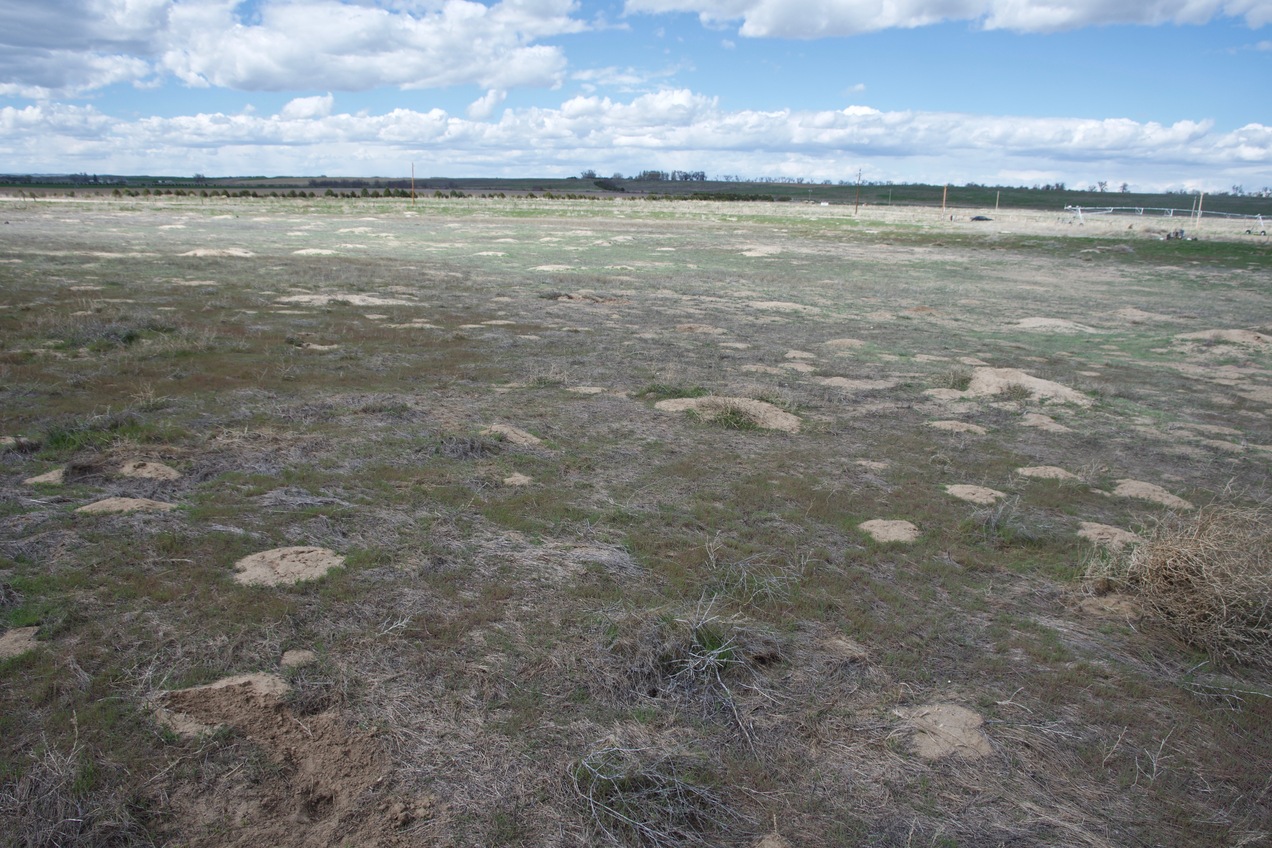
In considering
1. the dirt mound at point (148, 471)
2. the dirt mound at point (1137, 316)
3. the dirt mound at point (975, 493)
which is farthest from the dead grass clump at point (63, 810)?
the dirt mound at point (1137, 316)

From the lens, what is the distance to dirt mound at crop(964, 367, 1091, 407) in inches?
370

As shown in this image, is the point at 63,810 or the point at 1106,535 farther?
the point at 1106,535

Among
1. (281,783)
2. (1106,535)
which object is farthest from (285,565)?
(1106,535)

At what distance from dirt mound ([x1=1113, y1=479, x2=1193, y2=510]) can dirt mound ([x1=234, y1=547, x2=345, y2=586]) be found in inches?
239

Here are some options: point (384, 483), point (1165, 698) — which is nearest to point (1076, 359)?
point (1165, 698)

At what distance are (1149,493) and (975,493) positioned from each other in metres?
1.51

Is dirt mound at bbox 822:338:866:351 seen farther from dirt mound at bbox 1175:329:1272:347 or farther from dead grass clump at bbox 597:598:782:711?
dead grass clump at bbox 597:598:782:711

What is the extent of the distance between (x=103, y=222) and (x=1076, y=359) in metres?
39.0

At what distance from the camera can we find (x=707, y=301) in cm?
1695

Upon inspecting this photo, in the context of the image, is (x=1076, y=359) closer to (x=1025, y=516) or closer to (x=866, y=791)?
(x=1025, y=516)

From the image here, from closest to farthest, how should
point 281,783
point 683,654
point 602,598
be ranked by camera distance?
Answer: point 281,783 → point 683,654 → point 602,598

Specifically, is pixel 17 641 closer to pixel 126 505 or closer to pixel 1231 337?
pixel 126 505

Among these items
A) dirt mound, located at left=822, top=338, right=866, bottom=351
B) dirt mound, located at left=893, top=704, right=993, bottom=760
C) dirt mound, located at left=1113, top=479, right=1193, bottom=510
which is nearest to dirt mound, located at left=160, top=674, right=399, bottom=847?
dirt mound, located at left=893, top=704, right=993, bottom=760

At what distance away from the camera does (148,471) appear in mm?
5754
